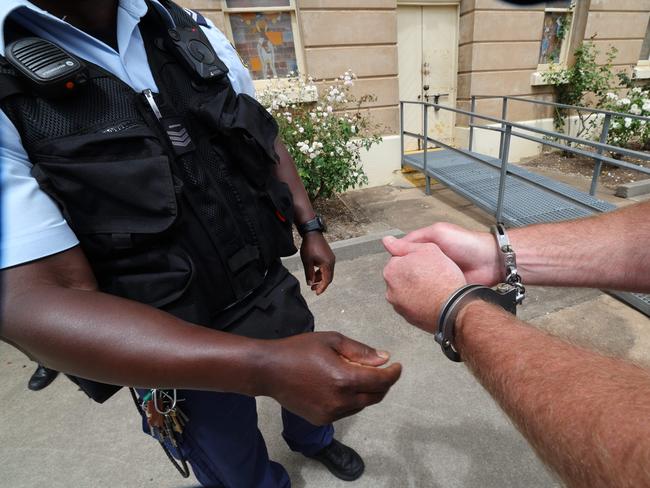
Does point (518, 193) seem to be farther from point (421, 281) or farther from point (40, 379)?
point (40, 379)

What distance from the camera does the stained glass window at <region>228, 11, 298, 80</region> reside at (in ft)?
16.2

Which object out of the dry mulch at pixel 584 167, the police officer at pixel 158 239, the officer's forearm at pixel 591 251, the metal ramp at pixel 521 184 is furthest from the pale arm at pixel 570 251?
the dry mulch at pixel 584 167

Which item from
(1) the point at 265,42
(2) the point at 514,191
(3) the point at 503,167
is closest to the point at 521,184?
(2) the point at 514,191

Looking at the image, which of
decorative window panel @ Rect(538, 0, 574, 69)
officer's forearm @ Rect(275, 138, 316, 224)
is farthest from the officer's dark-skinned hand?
decorative window panel @ Rect(538, 0, 574, 69)

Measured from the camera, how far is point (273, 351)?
0.74 meters

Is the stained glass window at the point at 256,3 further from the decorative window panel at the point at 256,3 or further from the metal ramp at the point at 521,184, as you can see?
the metal ramp at the point at 521,184

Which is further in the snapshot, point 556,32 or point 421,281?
point 556,32

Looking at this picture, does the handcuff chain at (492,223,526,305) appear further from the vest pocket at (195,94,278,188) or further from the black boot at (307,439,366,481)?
the black boot at (307,439,366,481)

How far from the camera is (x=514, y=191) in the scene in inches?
169

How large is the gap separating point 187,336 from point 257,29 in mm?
5445

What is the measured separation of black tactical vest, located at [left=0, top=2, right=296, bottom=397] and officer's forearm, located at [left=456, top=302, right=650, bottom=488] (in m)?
0.74

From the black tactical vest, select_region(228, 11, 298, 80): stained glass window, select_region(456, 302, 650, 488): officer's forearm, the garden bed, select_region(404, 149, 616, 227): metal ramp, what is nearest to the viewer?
select_region(456, 302, 650, 488): officer's forearm

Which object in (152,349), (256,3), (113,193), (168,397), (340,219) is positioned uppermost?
(256,3)

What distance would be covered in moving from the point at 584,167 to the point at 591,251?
6.66 m
